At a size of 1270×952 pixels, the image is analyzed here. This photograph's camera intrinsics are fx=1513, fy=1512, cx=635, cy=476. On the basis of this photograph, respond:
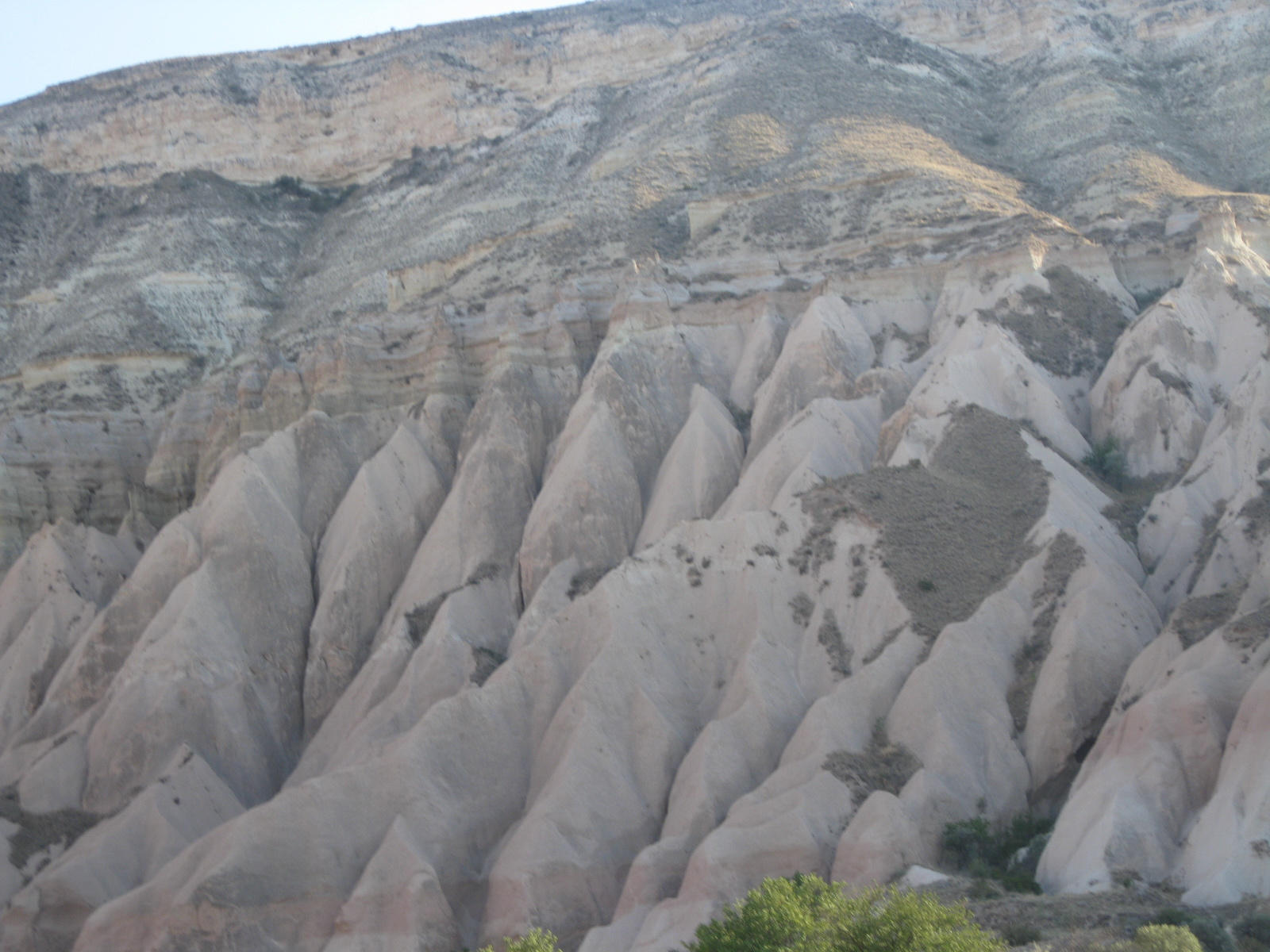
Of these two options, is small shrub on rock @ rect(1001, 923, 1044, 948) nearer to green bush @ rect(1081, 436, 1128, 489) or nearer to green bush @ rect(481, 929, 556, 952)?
green bush @ rect(481, 929, 556, 952)

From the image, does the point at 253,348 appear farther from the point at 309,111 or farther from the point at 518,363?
the point at 309,111

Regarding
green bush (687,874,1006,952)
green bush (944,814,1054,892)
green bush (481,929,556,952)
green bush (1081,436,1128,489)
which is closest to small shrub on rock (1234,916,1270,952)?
green bush (687,874,1006,952)

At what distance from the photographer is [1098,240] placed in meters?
49.2

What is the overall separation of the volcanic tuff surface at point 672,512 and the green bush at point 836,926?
574 cm

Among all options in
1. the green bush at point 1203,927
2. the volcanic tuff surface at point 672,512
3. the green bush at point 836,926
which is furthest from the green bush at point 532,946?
the green bush at point 1203,927

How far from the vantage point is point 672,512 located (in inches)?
1678

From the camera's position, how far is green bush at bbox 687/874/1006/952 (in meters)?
19.2

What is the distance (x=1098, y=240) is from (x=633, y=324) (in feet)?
50.5

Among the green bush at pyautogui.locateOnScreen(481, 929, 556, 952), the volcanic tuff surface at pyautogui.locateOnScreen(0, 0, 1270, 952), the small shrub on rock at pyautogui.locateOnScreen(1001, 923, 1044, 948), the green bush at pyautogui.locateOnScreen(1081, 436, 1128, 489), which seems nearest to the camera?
the green bush at pyautogui.locateOnScreen(481, 929, 556, 952)

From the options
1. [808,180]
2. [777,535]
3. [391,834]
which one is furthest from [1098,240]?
[391,834]

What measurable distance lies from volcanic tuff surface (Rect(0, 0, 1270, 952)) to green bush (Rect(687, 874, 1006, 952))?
18.8 feet

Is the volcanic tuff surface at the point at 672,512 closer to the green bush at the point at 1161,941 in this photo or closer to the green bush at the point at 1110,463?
the green bush at the point at 1110,463

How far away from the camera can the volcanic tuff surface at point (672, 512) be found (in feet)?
102

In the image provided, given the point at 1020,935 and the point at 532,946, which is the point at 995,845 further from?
the point at 532,946
